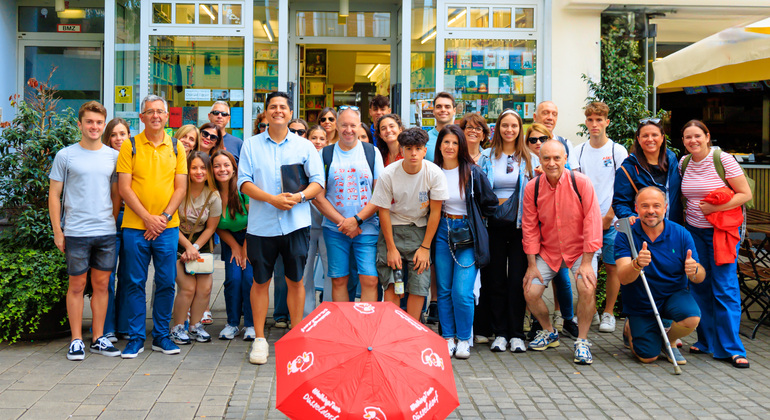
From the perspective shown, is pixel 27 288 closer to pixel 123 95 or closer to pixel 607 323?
pixel 607 323

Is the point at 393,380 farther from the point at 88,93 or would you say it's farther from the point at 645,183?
the point at 88,93

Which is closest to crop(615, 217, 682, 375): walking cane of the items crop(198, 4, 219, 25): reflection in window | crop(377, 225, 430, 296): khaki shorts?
crop(377, 225, 430, 296): khaki shorts

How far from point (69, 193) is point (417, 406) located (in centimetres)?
366

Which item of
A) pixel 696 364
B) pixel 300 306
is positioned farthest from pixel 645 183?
pixel 300 306

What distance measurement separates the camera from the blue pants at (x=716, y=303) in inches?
222

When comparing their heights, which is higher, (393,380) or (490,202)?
(490,202)

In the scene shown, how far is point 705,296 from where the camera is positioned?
590 centimetres

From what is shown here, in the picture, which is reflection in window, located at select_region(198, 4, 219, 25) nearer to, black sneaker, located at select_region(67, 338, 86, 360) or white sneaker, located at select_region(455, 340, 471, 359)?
black sneaker, located at select_region(67, 338, 86, 360)

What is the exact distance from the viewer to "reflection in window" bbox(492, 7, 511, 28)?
1091cm

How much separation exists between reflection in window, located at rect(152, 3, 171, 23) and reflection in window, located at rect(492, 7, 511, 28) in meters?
4.81

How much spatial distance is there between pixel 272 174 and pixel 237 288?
130 cm

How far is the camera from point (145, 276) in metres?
5.68

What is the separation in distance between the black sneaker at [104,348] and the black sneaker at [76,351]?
0.15 metres

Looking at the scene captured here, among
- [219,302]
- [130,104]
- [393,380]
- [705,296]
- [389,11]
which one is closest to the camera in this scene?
[393,380]
